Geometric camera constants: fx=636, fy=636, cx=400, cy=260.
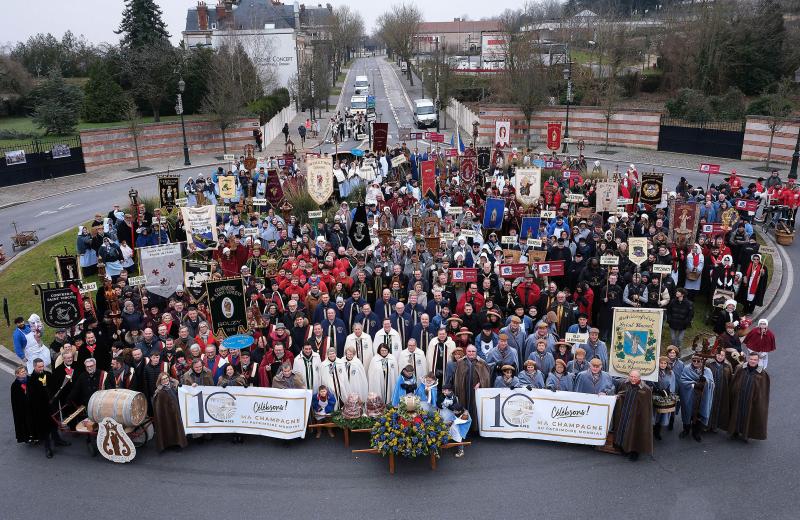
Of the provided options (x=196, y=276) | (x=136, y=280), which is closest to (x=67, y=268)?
(x=136, y=280)

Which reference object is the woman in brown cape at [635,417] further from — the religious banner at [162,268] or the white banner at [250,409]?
the religious banner at [162,268]

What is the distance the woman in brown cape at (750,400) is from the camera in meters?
9.70

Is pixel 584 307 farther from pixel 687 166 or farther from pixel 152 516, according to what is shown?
pixel 687 166

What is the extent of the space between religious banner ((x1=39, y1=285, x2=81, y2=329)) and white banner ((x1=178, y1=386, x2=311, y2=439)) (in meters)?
4.08

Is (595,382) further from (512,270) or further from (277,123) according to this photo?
(277,123)

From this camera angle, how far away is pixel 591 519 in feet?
27.4

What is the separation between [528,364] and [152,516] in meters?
5.86

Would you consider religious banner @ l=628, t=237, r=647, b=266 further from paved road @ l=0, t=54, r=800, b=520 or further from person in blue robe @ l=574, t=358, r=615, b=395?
person in blue robe @ l=574, t=358, r=615, b=395

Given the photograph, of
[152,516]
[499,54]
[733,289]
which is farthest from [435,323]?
[499,54]

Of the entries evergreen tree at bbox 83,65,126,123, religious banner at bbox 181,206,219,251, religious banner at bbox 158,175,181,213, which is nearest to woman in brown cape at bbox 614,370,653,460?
religious banner at bbox 181,206,219,251

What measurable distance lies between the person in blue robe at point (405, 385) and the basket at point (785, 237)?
15.1 metres

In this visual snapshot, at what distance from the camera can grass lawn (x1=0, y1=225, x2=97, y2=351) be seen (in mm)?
15534

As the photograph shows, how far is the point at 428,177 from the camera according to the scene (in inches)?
834

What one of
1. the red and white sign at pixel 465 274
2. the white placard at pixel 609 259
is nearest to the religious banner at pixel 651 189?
the white placard at pixel 609 259
